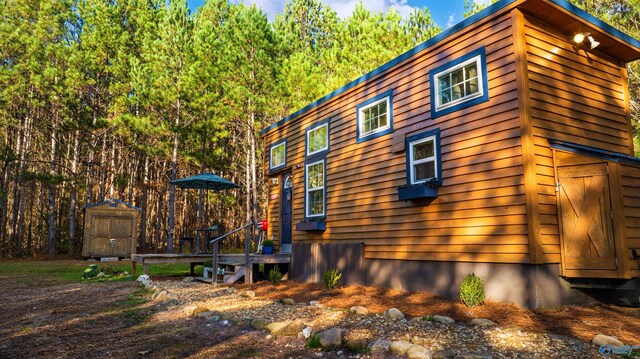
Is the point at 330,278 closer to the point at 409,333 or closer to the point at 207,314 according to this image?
the point at 207,314

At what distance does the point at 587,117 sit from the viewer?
21.4 ft

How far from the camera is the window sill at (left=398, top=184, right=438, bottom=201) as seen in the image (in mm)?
6660

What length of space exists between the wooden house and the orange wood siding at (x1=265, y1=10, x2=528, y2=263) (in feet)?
0.07

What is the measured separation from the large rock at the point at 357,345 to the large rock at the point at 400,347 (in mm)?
262

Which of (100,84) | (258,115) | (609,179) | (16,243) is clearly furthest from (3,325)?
(16,243)

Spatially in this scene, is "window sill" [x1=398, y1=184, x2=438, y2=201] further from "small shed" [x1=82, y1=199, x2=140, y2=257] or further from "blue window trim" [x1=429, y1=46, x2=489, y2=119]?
"small shed" [x1=82, y1=199, x2=140, y2=257]

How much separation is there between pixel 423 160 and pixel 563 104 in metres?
2.36

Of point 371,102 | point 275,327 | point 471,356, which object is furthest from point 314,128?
point 471,356

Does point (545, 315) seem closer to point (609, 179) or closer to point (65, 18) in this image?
point (609, 179)

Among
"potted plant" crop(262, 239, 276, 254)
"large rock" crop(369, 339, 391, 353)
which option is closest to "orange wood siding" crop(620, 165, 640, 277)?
"large rock" crop(369, 339, 391, 353)

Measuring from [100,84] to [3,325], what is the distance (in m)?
18.9

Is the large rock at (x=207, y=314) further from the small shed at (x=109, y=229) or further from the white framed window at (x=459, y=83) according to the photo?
the small shed at (x=109, y=229)

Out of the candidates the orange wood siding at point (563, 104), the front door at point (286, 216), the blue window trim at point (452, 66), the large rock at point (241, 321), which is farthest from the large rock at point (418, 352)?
the front door at point (286, 216)

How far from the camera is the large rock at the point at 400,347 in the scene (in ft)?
11.5
